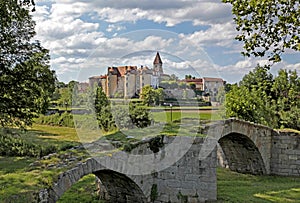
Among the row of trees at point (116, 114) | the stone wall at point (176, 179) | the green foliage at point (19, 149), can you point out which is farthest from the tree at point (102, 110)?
the green foliage at point (19, 149)

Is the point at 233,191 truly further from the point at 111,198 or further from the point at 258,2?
the point at 258,2

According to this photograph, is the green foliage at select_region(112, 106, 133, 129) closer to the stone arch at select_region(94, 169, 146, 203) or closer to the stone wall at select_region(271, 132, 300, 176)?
the stone arch at select_region(94, 169, 146, 203)

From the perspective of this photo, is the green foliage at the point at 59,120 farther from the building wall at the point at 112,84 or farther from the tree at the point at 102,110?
the building wall at the point at 112,84

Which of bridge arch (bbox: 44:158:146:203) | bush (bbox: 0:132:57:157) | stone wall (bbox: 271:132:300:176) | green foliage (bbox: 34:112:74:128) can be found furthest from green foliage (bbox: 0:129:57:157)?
stone wall (bbox: 271:132:300:176)

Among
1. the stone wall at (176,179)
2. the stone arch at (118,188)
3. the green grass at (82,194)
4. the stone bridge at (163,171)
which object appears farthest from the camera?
the green grass at (82,194)

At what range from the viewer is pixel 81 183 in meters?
15.3

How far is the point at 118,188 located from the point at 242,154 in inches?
342

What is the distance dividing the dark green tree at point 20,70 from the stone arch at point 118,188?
13.3ft

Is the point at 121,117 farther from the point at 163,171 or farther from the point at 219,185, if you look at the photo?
the point at 219,185

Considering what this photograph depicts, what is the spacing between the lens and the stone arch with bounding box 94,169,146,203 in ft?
39.2

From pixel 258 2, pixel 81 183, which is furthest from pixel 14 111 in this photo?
pixel 258 2

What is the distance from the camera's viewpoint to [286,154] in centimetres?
1872

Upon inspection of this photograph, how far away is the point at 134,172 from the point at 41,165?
2897 mm

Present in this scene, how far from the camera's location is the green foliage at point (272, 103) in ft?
82.7
